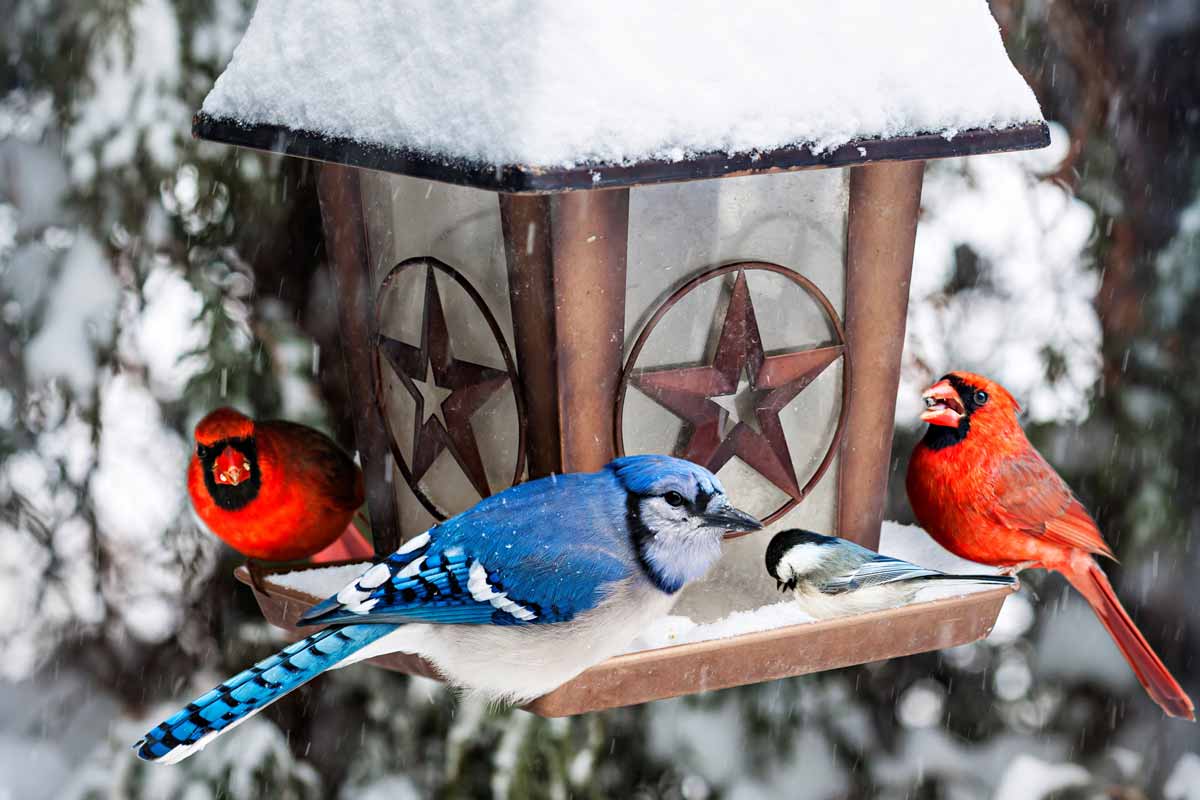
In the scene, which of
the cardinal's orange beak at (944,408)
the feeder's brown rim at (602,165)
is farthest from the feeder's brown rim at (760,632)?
the feeder's brown rim at (602,165)

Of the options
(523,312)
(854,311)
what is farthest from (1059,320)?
(523,312)

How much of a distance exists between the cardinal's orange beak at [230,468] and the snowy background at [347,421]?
61 cm

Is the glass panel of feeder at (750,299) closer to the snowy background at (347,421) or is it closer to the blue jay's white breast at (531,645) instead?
the blue jay's white breast at (531,645)

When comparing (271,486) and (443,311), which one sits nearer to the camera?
(443,311)

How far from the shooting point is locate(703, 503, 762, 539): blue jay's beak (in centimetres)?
193

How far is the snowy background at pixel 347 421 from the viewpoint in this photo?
3.11m

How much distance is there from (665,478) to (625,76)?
51 centimetres

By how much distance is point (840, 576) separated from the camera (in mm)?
2160

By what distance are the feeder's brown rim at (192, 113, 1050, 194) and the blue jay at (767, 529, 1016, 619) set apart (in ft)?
1.85

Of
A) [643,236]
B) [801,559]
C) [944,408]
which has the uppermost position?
[643,236]

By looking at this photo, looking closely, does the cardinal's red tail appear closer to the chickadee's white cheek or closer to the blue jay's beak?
the chickadee's white cheek

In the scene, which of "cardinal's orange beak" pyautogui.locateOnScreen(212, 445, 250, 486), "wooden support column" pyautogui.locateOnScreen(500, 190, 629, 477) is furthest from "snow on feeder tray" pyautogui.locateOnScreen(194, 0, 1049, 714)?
"cardinal's orange beak" pyautogui.locateOnScreen(212, 445, 250, 486)

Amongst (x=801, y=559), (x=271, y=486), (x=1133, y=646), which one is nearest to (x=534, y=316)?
(x=801, y=559)

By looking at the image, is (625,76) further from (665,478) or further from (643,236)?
(665,478)
